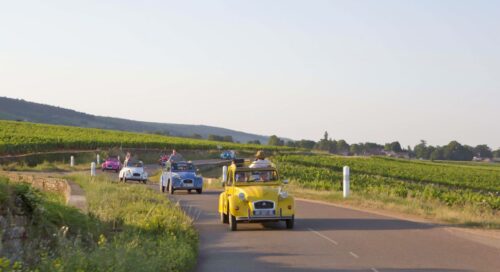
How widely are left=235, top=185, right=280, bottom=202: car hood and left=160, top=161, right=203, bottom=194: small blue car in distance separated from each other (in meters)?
14.8

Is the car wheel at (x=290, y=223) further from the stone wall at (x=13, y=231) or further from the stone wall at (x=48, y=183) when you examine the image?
the stone wall at (x=48, y=183)

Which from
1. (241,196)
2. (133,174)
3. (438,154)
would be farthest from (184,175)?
(438,154)

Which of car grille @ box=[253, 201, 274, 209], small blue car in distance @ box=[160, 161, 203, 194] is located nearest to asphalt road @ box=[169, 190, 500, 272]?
car grille @ box=[253, 201, 274, 209]

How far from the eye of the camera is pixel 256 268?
42.2 ft

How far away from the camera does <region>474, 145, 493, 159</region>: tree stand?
195500mm

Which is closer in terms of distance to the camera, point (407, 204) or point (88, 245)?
point (88, 245)

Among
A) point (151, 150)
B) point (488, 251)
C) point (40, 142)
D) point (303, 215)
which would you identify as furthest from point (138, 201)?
point (151, 150)

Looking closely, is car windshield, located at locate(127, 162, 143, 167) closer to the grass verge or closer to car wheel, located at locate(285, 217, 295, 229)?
the grass verge

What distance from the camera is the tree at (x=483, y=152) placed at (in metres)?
196

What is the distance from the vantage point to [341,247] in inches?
612

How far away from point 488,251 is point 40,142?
188 ft

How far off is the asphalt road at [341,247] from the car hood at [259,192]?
801 mm

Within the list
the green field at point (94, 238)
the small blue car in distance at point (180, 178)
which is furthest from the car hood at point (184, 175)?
the green field at point (94, 238)

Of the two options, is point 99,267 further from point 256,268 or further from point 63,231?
point 256,268
